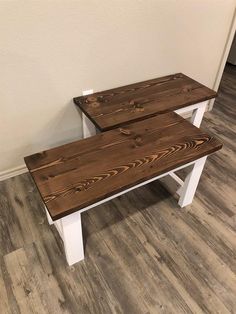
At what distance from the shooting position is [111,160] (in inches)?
48.8

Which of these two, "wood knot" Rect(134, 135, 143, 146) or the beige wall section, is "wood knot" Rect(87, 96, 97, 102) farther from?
"wood knot" Rect(134, 135, 143, 146)

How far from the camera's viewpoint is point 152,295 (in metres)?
1.22

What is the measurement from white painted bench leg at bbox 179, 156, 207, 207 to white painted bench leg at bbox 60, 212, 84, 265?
2.25 feet

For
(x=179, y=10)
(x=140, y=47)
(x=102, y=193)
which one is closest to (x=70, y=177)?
(x=102, y=193)

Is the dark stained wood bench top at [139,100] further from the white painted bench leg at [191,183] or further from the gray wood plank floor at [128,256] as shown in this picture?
the gray wood plank floor at [128,256]

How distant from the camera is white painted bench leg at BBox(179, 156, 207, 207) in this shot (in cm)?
143

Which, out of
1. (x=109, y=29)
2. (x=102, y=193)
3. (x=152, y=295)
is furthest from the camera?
(x=109, y=29)

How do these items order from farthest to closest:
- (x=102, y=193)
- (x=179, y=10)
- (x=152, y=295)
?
(x=179, y=10) → (x=152, y=295) → (x=102, y=193)

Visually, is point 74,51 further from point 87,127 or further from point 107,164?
point 107,164

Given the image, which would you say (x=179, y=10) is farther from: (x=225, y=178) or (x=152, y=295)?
(x=152, y=295)

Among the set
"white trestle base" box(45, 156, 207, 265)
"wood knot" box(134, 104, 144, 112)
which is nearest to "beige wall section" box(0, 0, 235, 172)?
"wood knot" box(134, 104, 144, 112)

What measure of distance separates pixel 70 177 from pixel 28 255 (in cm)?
54

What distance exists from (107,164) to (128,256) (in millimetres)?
524

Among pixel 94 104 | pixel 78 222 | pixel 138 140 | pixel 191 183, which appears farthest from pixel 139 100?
pixel 78 222
